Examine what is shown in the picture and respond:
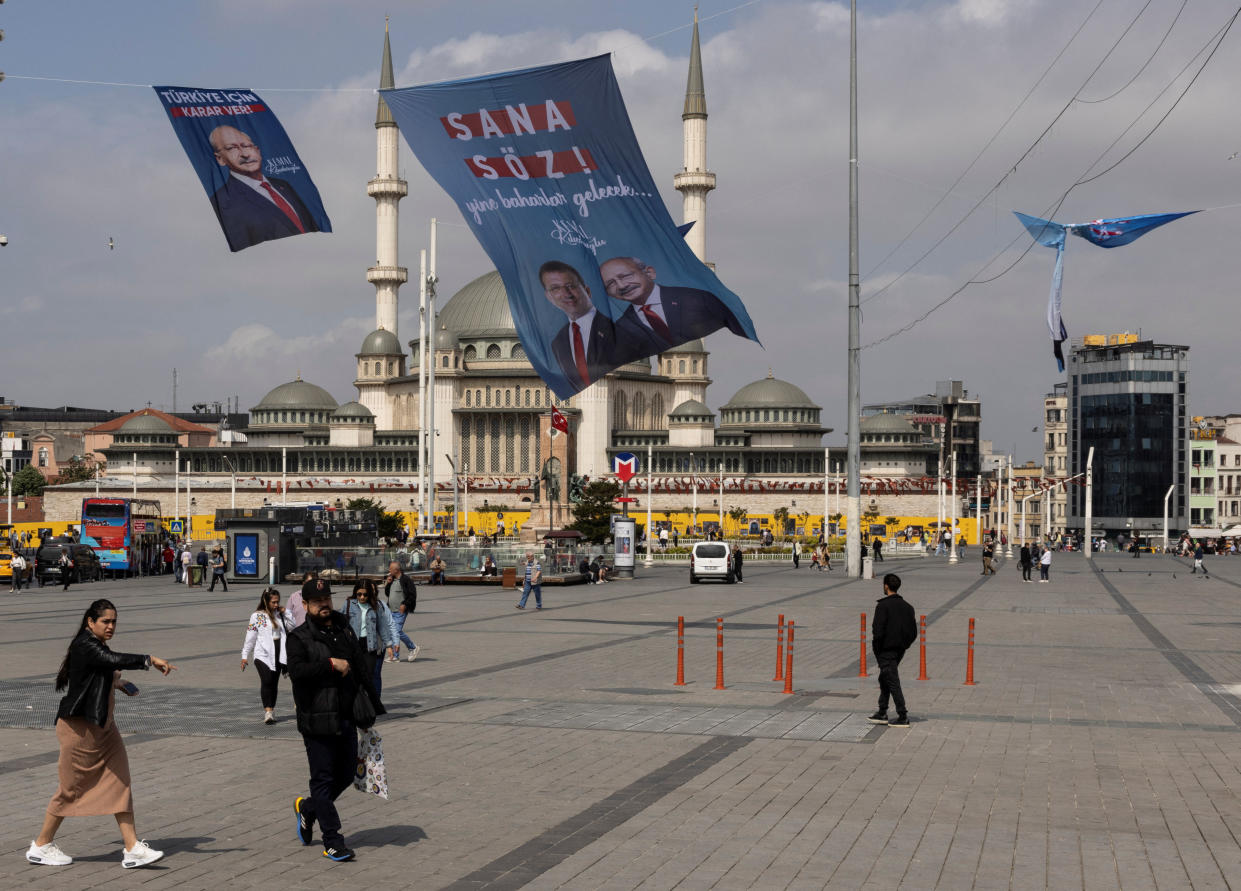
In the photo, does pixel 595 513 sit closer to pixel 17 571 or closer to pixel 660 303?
pixel 17 571

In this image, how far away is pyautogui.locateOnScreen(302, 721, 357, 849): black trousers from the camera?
9164mm

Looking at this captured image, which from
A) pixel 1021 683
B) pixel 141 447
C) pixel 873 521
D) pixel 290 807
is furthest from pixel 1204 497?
pixel 290 807

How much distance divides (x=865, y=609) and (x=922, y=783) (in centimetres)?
2204

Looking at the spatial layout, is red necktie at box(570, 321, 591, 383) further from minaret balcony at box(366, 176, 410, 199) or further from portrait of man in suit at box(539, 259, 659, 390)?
minaret balcony at box(366, 176, 410, 199)

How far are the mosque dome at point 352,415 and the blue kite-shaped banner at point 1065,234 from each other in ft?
402

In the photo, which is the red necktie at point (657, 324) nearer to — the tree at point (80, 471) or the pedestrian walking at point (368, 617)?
the pedestrian walking at point (368, 617)

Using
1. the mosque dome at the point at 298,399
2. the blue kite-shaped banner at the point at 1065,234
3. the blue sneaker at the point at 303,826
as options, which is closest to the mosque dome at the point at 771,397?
the mosque dome at the point at 298,399

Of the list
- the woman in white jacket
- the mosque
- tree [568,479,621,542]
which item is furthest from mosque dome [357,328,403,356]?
the woman in white jacket

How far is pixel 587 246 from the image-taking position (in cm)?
1855

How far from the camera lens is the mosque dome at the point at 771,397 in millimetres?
147625

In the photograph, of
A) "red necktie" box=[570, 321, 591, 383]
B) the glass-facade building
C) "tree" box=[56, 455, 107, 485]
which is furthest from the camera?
the glass-facade building

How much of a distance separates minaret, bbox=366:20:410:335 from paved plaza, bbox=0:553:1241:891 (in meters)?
104

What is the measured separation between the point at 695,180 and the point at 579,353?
10678 cm

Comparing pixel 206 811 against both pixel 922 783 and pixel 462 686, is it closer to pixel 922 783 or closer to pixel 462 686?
pixel 922 783
